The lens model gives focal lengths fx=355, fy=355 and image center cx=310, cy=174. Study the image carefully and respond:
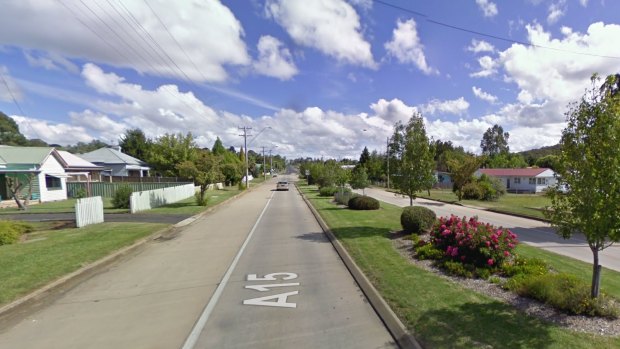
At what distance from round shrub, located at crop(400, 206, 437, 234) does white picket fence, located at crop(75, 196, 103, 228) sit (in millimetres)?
13136

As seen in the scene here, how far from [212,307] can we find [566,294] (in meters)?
5.54

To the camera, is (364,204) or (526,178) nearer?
(364,204)

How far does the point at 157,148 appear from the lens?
46594mm

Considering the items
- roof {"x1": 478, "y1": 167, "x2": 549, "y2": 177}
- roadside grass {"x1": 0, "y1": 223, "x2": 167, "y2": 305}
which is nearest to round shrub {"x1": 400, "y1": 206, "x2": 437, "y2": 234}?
Answer: roadside grass {"x1": 0, "y1": 223, "x2": 167, "y2": 305}

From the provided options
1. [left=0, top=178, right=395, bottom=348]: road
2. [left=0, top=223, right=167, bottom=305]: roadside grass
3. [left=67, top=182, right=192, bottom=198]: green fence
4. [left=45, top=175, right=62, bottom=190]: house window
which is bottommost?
[left=0, top=178, right=395, bottom=348]: road

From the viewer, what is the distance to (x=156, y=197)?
24.1 m

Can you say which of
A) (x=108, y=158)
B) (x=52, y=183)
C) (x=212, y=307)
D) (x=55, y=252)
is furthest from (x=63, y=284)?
(x=108, y=158)

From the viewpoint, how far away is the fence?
2066 centimetres

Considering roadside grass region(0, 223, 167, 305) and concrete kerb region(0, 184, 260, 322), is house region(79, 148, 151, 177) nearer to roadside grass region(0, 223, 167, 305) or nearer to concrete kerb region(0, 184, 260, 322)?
roadside grass region(0, 223, 167, 305)

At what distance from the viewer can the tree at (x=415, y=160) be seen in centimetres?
1279

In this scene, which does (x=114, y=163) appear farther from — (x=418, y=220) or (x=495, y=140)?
(x=495, y=140)

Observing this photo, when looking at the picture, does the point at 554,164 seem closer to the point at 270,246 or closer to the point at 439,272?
the point at 439,272

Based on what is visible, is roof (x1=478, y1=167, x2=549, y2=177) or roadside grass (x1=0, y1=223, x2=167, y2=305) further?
roof (x1=478, y1=167, x2=549, y2=177)

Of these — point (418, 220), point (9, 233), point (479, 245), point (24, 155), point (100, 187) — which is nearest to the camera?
point (479, 245)
